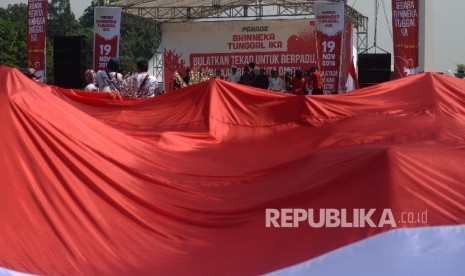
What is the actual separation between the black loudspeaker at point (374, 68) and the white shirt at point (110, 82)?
318 inches

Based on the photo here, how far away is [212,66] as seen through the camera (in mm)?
27453

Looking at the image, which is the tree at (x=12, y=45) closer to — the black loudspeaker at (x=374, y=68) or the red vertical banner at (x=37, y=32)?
the red vertical banner at (x=37, y=32)

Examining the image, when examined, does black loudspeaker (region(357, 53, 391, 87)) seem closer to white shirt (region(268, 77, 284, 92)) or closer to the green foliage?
white shirt (region(268, 77, 284, 92))

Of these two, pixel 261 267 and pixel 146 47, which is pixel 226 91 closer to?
pixel 261 267

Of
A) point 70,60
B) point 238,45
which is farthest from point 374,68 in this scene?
point 238,45

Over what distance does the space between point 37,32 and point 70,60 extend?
3.20 ft

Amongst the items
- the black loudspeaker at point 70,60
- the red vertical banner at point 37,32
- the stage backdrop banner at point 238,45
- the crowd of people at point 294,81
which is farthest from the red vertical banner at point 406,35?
the stage backdrop banner at point 238,45

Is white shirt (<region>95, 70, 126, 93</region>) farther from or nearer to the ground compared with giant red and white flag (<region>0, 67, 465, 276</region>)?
farther from the ground

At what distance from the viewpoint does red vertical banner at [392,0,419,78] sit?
634 inches

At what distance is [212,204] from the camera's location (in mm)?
5035

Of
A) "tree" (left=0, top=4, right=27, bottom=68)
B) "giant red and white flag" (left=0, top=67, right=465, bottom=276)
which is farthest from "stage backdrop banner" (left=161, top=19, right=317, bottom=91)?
"tree" (left=0, top=4, right=27, bottom=68)

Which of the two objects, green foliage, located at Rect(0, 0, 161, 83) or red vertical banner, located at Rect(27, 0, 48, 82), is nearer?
red vertical banner, located at Rect(27, 0, 48, 82)

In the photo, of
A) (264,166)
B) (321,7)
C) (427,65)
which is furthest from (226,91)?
(427,65)

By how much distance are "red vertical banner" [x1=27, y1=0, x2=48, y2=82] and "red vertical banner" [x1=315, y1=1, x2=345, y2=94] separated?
615 centimetres
